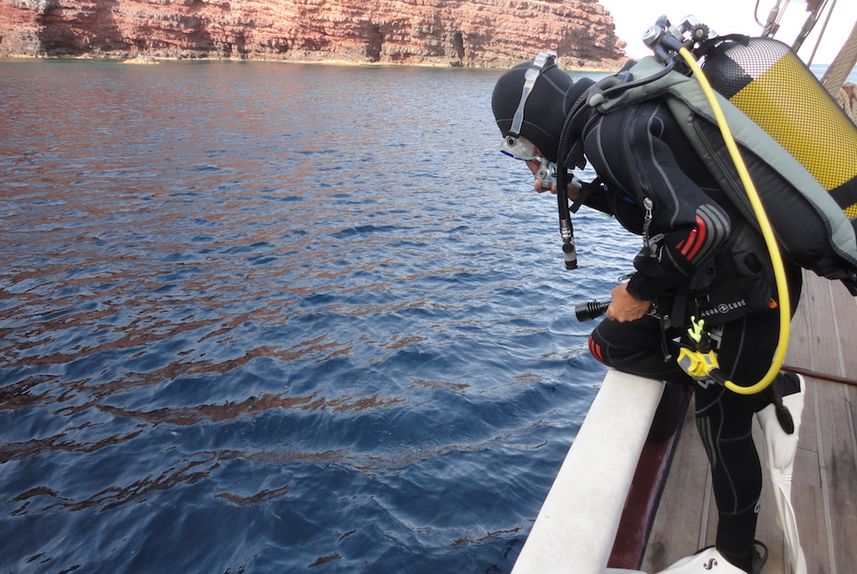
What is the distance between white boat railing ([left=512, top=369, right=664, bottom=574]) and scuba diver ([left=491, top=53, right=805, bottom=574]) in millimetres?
275

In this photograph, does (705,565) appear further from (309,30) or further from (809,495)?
(309,30)

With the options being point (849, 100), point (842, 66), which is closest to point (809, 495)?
point (842, 66)

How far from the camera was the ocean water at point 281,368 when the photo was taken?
4.53 meters

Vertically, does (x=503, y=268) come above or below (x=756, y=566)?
below

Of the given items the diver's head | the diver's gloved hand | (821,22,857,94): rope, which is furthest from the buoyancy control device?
(821,22,857,94): rope

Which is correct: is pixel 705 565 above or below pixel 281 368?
above

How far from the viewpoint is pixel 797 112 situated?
2.47 metres

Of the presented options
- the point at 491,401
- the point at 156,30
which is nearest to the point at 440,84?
the point at 156,30

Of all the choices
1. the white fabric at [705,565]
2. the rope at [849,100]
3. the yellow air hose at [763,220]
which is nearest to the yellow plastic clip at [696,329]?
the yellow air hose at [763,220]

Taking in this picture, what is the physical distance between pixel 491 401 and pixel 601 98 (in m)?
4.08

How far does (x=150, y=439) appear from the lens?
5.55m

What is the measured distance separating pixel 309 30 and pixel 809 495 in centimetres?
7863

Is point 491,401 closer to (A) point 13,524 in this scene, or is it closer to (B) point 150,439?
(B) point 150,439

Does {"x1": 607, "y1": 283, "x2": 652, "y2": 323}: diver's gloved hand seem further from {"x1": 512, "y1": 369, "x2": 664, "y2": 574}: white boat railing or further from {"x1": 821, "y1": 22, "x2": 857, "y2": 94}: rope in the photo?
{"x1": 821, "y1": 22, "x2": 857, "y2": 94}: rope
